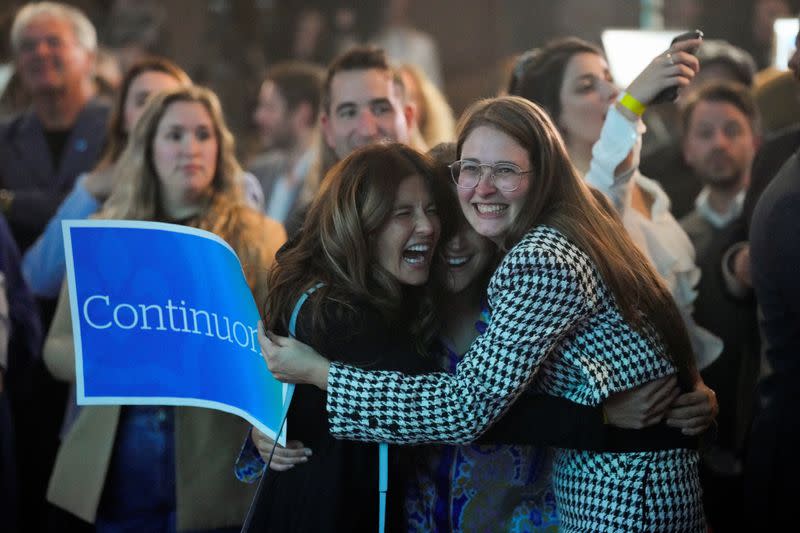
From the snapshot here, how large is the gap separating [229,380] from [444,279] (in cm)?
58

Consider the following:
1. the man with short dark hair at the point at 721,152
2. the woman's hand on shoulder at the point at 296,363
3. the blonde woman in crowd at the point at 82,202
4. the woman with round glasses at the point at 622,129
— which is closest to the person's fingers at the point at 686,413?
the woman with round glasses at the point at 622,129

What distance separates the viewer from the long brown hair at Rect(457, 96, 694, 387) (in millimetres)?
2295

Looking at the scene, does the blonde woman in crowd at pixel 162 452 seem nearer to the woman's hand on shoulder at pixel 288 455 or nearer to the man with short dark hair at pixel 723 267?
the woman's hand on shoulder at pixel 288 455

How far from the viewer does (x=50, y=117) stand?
496 cm

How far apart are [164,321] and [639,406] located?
1.15 meters

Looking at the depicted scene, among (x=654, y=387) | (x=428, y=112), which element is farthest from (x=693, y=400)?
(x=428, y=112)

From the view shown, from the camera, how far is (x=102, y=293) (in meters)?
2.63

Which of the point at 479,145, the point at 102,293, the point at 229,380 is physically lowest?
the point at 229,380

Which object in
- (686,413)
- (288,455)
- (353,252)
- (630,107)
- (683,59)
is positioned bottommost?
(288,455)

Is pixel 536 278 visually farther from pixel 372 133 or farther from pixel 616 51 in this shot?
pixel 616 51

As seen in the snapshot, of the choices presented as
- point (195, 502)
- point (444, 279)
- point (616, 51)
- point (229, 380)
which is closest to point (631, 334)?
point (444, 279)

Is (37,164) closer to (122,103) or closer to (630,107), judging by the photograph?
(122,103)

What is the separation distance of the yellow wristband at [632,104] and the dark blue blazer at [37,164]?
263 centimetres

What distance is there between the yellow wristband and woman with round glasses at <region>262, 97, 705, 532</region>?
486 mm
